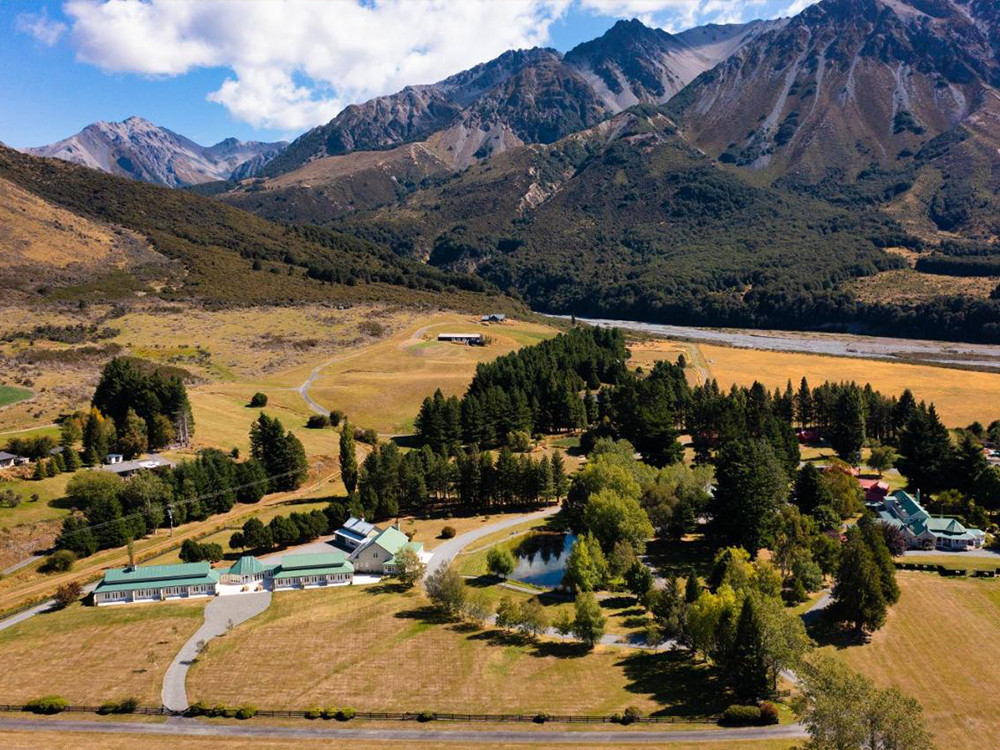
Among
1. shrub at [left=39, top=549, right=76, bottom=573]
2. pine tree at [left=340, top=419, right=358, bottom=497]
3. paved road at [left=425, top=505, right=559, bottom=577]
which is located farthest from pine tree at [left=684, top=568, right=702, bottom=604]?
shrub at [left=39, top=549, right=76, bottom=573]

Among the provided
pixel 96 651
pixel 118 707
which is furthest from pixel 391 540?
pixel 118 707

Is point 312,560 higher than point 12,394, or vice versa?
point 12,394

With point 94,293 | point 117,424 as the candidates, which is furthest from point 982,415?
point 94,293

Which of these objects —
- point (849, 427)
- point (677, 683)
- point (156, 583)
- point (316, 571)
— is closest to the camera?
point (677, 683)

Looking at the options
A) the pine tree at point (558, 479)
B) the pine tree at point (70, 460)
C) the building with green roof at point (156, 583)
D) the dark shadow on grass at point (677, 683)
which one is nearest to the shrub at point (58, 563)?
the building with green roof at point (156, 583)

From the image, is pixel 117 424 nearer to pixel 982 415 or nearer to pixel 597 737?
pixel 597 737

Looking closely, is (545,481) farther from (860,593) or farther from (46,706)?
(46,706)

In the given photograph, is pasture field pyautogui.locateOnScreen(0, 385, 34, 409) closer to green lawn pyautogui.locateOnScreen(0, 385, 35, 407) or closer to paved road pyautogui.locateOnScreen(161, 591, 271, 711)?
green lawn pyautogui.locateOnScreen(0, 385, 35, 407)
